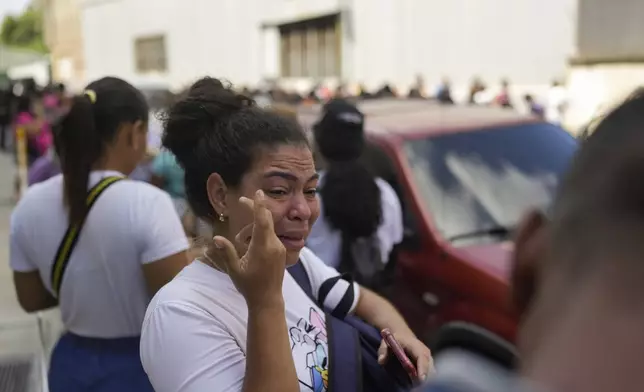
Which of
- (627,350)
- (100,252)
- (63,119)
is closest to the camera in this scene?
Result: (627,350)

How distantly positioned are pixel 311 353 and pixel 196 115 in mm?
660

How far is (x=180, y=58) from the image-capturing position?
3541 cm

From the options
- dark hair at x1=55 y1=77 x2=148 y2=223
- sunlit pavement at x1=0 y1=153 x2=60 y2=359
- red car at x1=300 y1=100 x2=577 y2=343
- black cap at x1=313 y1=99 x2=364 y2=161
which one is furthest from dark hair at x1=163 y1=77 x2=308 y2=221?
sunlit pavement at x1=0 y1=153 x2=60 y2=359

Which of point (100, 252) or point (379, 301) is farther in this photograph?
point (100, 252)

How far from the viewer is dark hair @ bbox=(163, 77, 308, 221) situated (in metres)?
1.97

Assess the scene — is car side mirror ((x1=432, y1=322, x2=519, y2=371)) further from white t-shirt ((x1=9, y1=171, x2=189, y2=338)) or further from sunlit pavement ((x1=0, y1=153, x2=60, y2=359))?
sunlit pavement ((x1=0, y1=153, x2=60, y2=359))

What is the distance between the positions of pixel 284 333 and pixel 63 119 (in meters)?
1.48

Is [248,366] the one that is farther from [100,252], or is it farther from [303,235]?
[100,252]

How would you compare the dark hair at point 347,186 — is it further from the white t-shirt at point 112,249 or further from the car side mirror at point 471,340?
the white t-shirt at point 112,249

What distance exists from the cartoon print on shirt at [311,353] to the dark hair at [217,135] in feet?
1.25

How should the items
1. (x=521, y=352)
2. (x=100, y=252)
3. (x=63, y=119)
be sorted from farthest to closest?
(x=63, y=119) < (x=100, y=252) < (x=521, y=352)

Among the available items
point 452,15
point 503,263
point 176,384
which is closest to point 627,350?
point 176,384

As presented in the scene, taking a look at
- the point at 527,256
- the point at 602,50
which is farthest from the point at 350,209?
the point at 602,50

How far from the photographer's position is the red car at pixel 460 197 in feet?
13.0
